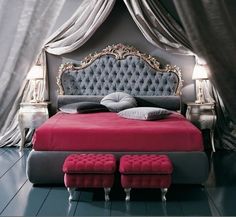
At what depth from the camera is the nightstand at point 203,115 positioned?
A: 4516 mm

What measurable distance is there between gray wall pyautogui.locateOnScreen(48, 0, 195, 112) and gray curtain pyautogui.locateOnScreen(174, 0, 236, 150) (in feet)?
8.90

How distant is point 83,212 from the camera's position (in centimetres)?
269

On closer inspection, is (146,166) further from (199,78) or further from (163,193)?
(199,78)

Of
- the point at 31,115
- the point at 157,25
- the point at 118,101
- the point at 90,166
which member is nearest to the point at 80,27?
the point at 157,25

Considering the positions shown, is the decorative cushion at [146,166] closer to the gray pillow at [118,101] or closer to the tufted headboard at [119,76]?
the gray pillow at [118,101]

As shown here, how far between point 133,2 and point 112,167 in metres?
2.64

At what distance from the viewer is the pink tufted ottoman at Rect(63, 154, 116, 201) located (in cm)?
285

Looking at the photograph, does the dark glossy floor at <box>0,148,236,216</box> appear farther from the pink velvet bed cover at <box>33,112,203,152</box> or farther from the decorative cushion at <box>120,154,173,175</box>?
the pink velvet bed cover at <box>33,112,203,152</box>

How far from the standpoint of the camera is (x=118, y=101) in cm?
463

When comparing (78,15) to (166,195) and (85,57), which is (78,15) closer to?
(85,57)

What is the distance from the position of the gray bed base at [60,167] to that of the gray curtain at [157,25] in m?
2.04

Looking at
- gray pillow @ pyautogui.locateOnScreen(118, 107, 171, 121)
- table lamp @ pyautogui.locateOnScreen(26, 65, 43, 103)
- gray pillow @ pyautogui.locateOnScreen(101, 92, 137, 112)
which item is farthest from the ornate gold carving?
gray pillow @ pyautogui.locateOnScreen(118, 107, 171, 121)

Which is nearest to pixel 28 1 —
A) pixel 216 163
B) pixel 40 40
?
pixel 40 40

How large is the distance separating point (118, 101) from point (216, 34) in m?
2.61
